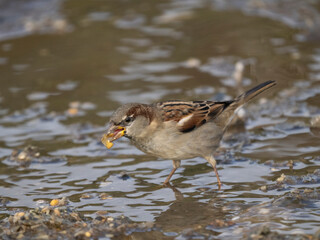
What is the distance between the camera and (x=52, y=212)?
17.8 feet

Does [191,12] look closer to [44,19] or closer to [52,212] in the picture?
[44,19]

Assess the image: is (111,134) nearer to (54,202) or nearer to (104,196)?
(104,196)

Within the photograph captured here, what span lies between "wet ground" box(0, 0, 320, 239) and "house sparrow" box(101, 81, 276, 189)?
1.31ft

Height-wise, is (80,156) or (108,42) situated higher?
(108,42)

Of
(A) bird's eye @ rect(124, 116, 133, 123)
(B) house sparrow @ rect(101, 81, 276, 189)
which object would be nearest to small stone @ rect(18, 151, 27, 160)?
(B) house sparrow @ rect(101, 81, 276, 189)

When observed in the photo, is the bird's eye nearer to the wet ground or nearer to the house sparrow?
the house sparrow

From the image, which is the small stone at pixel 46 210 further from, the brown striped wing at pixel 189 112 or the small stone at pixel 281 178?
the small stone at pixel 281 178

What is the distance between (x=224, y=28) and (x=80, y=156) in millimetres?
5608

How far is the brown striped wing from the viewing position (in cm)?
650

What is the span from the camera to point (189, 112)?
21.8 ft

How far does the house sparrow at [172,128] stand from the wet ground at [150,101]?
1.31 feet

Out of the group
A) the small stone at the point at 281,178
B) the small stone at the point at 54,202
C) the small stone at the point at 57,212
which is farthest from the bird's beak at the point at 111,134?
the small stone at the point at 281,178

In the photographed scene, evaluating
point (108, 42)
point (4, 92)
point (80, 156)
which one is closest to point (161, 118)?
point (80, 156)

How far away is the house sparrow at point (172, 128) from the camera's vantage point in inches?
242
